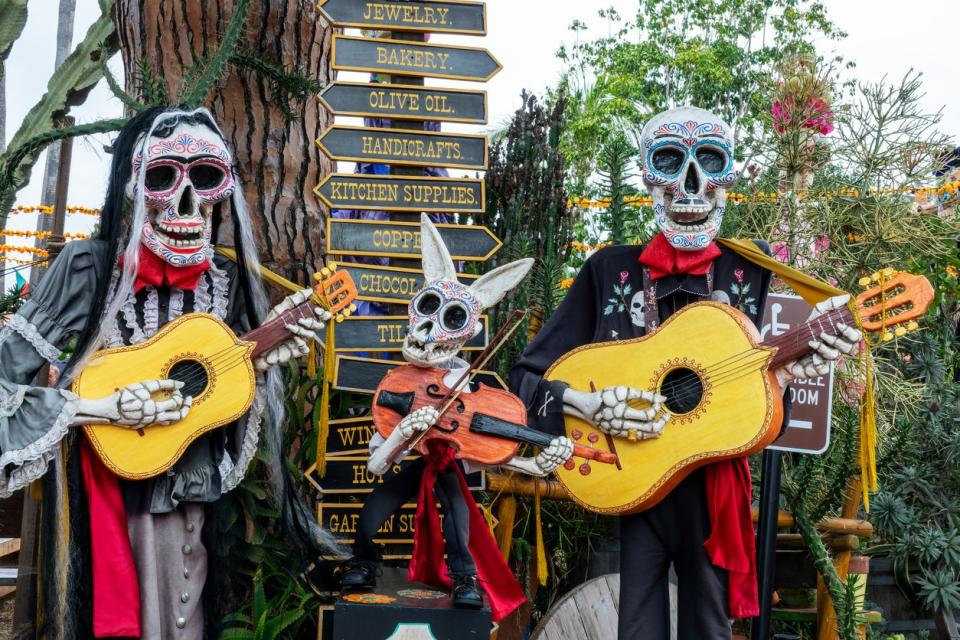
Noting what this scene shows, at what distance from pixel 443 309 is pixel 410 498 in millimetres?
691

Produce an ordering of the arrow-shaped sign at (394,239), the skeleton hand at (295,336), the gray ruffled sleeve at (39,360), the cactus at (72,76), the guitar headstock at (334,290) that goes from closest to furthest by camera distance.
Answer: the gray ruffled sleeve at (39,360), the skeleton hand at (295,336), the guitar headstock at (334,290), the arrow-shaped sign at (394,239), the cactus at (72,76)

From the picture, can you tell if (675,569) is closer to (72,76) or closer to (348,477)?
(348,477)

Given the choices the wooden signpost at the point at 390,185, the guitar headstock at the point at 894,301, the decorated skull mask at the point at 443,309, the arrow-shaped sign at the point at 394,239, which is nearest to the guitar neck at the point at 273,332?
the decorated skull mask at the point at 443,309

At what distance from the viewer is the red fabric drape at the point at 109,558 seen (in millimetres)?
3521

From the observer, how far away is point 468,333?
3855 mm

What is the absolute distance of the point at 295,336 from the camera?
380cm

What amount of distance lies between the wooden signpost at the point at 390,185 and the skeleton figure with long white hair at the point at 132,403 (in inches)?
30.3

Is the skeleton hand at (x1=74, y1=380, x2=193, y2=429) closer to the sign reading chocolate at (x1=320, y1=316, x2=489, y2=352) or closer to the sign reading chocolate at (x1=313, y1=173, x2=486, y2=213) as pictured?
the sign reading chocolate at (x1=320, y1=316, x2=489, y2=352)

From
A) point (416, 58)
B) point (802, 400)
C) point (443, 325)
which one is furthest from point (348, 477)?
point (802, 400)

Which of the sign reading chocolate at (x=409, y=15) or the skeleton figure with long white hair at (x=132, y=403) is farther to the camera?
the sign reading chocolate at (x=409, y=15)

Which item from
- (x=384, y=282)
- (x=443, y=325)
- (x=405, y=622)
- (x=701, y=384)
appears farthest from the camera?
(x=384, y=282)

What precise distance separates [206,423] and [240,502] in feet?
2.61

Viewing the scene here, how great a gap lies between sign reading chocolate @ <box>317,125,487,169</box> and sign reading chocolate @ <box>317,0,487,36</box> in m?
0.43

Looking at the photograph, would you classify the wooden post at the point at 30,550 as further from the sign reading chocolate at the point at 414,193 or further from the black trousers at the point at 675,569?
the black trousers at the point at 675,569
